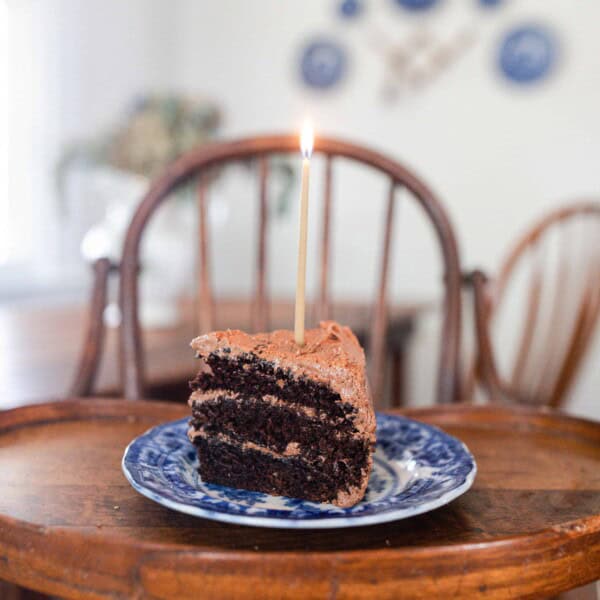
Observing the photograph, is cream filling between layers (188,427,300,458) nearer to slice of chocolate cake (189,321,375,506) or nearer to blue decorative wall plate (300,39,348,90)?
slice of chocolate cake (189,321,375,506)

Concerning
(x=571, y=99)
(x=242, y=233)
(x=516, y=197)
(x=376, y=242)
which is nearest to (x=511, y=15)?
(x=571, y=99)

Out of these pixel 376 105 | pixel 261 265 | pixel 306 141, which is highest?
pixel 376 105

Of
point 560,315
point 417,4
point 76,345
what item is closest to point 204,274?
point 76,345

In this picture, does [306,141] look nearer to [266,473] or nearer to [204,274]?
[266,473]

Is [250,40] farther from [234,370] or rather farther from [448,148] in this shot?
[234,370]

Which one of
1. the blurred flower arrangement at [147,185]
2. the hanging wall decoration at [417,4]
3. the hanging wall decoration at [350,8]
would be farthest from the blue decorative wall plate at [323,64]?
the blurred flower arrangement at [147,185]

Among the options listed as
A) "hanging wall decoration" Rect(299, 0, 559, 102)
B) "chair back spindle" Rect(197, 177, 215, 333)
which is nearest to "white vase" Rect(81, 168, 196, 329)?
"chair back spindle" Rect(197, 177, 215, 333)

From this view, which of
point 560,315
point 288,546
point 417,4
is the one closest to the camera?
point 288,546
